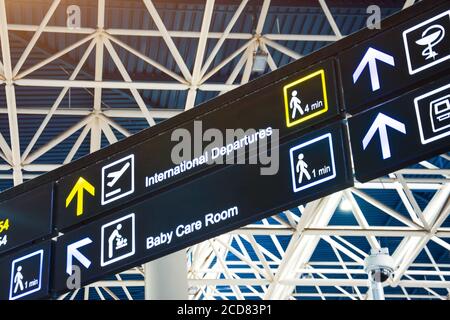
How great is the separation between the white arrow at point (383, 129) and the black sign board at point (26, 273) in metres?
3.15

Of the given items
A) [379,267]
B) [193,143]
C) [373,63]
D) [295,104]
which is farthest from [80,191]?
[379,267]

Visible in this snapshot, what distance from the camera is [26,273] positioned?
7543mm

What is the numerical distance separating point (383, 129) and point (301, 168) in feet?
2.28

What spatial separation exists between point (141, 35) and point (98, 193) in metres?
7.94

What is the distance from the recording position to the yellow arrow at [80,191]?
750 cm

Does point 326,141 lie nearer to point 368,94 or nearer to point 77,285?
point 368,94

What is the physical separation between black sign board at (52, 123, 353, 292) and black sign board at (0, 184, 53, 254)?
11.1 inches

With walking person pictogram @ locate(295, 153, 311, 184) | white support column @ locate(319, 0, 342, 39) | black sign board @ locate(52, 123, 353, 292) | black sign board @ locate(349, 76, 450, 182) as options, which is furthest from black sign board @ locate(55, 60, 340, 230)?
white support column @ locate(319, 0, 342, 39)

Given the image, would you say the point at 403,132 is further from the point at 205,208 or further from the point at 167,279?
the point at 167,279

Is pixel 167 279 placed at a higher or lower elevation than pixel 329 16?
lower

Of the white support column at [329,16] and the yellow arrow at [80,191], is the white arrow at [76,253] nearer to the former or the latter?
the yellow arrow at [80,191]

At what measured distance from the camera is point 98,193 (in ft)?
24.4
